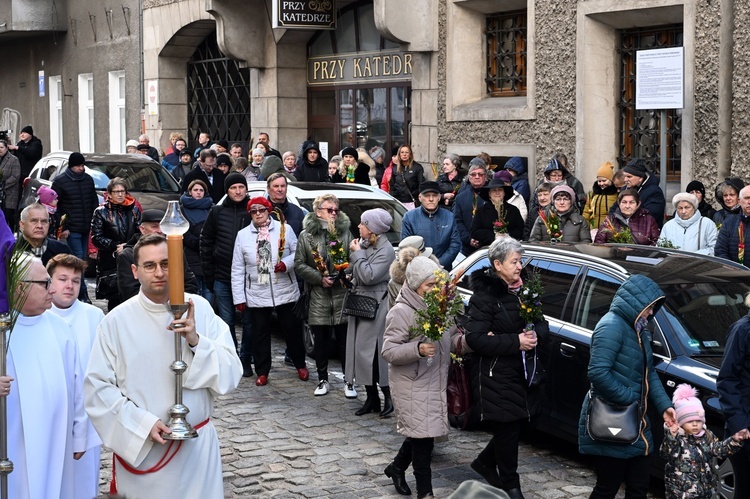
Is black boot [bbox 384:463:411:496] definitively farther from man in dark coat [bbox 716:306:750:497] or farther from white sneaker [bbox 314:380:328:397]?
white sneaker [bbox 314:380:328:397]

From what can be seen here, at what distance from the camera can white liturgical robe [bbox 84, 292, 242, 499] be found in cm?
507

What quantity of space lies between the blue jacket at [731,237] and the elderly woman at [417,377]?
4.24 m

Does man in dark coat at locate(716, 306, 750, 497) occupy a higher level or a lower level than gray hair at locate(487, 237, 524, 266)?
lower

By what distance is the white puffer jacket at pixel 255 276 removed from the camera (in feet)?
36.7

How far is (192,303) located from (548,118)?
12.6 metres

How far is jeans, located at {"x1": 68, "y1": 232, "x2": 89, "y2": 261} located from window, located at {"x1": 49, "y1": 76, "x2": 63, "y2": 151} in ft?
64.9

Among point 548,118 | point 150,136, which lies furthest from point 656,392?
point 150,136

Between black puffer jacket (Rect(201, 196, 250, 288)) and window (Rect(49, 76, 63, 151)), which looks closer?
black puffer jacket (Rect(201, 196, 250, 288))

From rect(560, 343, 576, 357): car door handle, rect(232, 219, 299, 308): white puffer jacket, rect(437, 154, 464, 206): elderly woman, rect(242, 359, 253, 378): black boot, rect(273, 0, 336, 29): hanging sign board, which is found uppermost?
rect(273, 0, 336, 29): hanging sign board

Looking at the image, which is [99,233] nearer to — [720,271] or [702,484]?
[720,271]

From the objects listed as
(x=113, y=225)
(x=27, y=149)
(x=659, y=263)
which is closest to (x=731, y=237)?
(x=659, y=263)

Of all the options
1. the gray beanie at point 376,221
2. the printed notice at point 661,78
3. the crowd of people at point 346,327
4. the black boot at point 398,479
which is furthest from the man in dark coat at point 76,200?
the black boot at point 398,479

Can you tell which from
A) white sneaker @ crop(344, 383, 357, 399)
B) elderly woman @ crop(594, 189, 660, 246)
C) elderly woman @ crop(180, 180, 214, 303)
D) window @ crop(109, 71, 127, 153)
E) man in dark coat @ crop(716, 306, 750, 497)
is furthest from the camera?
window @ crop(109, 71, 127, 153)

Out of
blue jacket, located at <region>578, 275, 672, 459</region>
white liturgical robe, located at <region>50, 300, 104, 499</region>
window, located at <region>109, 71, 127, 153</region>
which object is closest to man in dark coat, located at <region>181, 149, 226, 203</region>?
white liturgical robe, located at <region>50, 300, 104, 499</region>
